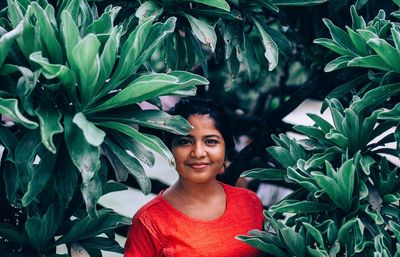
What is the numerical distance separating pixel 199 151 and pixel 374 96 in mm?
606

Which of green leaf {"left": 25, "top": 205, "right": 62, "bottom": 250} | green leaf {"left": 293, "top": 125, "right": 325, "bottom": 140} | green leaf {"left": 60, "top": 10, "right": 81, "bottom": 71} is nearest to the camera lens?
green leaf {"left": 60, "top": 10, "right": 81, "bottom": 71}

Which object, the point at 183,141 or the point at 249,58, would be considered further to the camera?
the point at 249,58

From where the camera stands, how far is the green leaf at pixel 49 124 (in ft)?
7.03

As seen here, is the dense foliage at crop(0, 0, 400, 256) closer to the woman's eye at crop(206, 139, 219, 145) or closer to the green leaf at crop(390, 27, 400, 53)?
the green leaf at crop(390, 27, 400, 53)

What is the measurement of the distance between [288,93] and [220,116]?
5.18 ft

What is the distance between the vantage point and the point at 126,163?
7.94 feet

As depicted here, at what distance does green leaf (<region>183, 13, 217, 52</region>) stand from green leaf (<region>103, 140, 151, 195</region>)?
1.69ft

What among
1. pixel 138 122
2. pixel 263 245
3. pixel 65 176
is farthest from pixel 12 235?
pixel 263 245

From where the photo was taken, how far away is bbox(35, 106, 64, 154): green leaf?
2.14 meters

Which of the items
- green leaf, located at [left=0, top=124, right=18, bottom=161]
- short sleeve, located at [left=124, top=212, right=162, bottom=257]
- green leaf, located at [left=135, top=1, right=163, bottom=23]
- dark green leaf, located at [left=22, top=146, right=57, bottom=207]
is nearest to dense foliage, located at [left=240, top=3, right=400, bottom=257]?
short sleeve, located at [left=124, top=212, right=162, bottom=257]

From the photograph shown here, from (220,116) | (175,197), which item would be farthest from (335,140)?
(175,197)

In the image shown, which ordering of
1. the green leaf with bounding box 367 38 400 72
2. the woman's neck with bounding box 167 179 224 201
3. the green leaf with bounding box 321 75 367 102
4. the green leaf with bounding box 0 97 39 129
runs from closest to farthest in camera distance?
1. the green leaf with bounding box 0 97 39 129
2. the green leaf with bounding box 367 38 400 72
3. the woman's neck with bounding box 167 179 224 201
4. the green leaf with bounding box 321 75 367 102

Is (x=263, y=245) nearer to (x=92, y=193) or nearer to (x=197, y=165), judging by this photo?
(x=197, y=165)

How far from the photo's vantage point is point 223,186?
288cm
